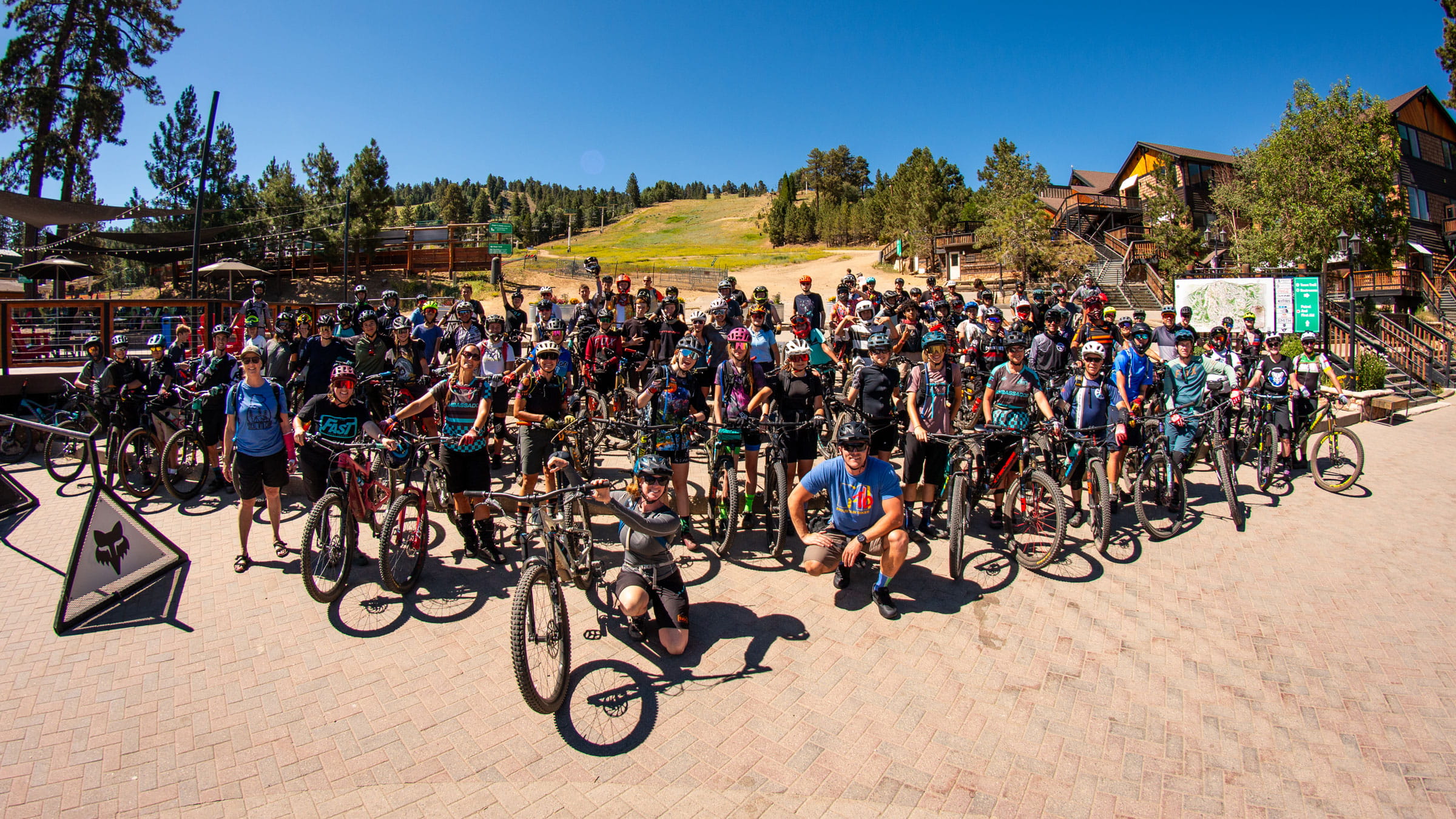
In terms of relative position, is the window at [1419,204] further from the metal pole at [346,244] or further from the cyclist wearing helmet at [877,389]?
the metal pole at [346,244]

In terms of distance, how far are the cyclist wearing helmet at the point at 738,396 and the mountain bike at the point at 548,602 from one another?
7.36 ft

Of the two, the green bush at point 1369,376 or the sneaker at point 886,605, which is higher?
the green bush at point 1369,376

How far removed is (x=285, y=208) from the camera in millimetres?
39844

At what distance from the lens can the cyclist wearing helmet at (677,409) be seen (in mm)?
6664

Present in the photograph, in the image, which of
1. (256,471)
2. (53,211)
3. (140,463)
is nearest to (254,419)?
(256,471)

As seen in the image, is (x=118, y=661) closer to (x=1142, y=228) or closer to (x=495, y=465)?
(x=495, y=465)

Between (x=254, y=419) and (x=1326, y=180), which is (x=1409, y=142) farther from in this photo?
(x=254, y=419)

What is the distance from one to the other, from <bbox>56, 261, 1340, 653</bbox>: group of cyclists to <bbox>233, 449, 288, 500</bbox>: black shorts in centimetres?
2

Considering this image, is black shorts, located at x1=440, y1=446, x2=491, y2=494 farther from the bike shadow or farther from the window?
the window

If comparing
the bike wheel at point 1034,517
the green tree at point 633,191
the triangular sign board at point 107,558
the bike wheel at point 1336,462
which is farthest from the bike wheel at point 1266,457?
the green tree at point 633,191

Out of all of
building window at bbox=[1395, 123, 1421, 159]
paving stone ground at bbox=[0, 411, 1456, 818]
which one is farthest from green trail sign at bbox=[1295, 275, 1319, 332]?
building window at bbox=[1395, 123, 1421, 159]

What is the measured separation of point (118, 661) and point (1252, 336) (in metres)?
16.6

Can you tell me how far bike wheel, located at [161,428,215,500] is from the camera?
842 cm

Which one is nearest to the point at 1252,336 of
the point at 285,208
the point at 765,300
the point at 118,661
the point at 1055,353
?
the point at 1055,353
